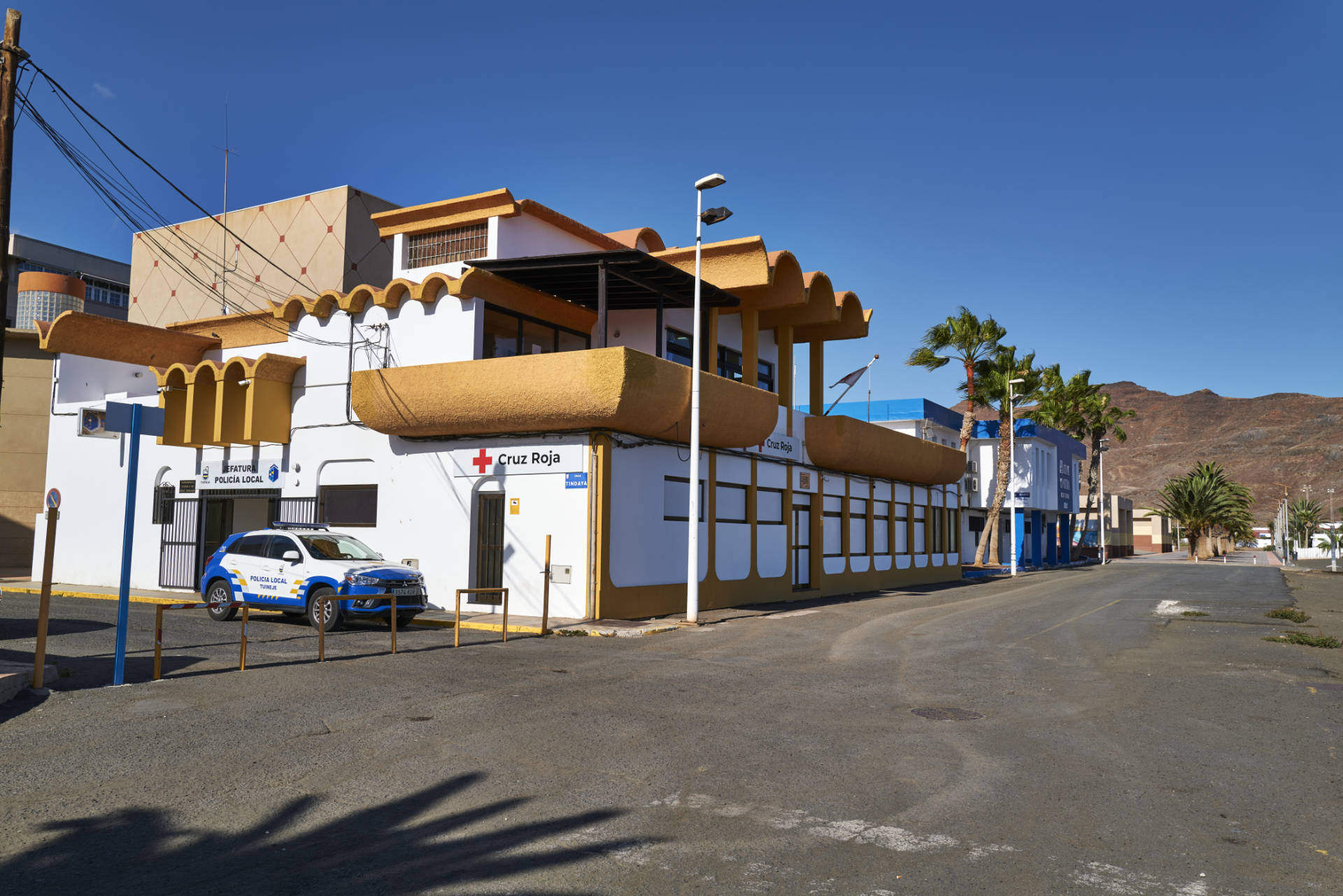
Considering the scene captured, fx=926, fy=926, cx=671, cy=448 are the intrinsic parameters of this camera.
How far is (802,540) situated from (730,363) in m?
5.97

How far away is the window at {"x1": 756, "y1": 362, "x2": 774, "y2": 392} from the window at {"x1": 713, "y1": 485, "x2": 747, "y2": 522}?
5.04m

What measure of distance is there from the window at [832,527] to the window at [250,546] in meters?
17.0

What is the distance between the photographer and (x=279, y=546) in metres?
17.4

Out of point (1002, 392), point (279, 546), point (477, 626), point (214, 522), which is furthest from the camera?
point (1002, 392)

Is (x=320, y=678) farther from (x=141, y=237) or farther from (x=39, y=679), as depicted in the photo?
(x=141, y=237)

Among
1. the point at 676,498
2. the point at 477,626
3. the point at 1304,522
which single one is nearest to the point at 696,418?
the point at 676,498

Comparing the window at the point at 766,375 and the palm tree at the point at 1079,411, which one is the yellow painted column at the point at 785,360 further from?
the palm tree at the point at 1079,411


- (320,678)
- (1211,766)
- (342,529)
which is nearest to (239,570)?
(342,529)

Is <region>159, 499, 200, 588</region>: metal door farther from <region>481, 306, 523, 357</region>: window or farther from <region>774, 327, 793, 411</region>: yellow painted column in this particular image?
<region>774, 327, 793, 411</region>: yellow painted column

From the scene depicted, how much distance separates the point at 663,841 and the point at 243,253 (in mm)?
31381

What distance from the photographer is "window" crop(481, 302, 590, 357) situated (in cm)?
2209

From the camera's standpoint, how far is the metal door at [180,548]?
25.6 m

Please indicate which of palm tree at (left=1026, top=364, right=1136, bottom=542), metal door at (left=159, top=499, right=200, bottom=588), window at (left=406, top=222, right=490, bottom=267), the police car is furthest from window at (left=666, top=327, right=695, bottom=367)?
palm tree at (left=1026, top=364, right=1136, bottom=542)

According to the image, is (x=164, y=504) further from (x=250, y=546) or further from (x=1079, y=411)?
(x=1079, y=411)
